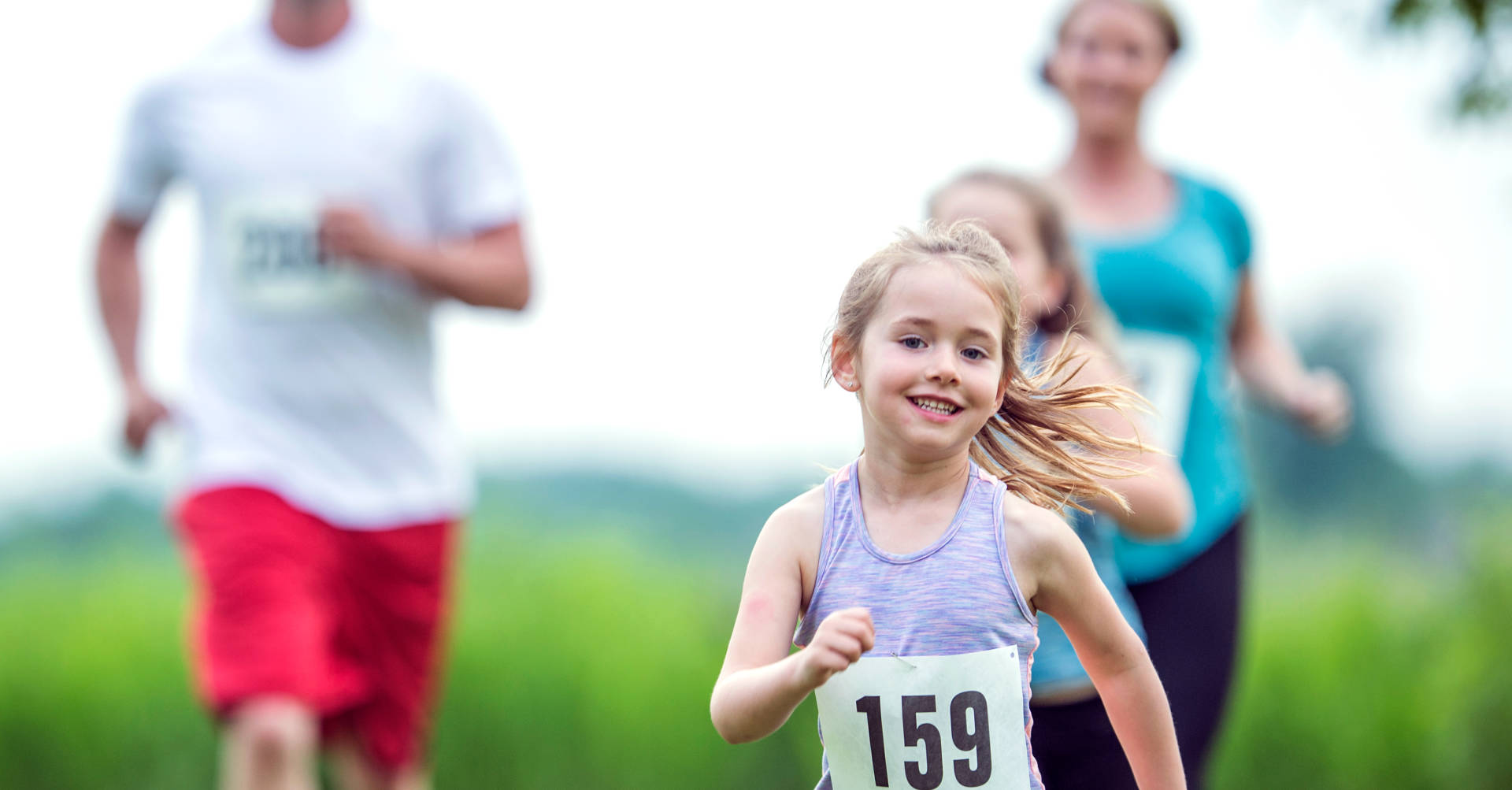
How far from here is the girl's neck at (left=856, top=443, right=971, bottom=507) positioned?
167 centimetres

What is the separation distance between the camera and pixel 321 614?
11.8 ft

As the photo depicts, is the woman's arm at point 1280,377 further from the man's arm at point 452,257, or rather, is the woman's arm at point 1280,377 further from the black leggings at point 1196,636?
the man's arm at point 452,257

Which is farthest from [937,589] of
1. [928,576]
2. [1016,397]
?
[1016,397]

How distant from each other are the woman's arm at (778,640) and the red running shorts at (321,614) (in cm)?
198

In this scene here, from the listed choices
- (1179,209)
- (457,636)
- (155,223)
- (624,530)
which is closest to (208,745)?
(457,636)

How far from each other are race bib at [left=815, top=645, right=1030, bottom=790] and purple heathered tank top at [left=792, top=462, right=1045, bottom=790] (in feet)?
0.05

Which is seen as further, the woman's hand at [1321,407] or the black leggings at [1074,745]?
the woman's hand at [1321,407]

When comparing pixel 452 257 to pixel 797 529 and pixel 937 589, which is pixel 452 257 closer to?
pixel 797 529

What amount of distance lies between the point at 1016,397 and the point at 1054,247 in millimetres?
900

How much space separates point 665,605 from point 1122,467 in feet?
13.6

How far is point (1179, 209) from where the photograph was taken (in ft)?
11.3

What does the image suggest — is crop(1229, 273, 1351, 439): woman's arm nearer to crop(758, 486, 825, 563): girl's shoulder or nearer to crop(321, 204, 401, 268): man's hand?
crop(321, 204, 401, 268): man's hand

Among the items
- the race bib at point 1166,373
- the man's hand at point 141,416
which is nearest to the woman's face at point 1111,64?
the race bib at point 1166,373

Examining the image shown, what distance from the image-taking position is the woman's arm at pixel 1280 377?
364 cm
